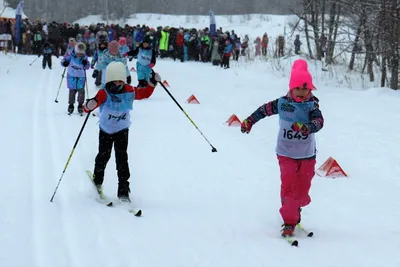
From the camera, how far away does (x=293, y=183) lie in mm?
5016

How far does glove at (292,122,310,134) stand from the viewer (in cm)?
463

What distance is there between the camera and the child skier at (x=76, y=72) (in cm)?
1113

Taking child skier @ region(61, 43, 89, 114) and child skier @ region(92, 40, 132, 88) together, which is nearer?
child skier @ region(61, 43, 89, 114)

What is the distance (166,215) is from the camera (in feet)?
18.1

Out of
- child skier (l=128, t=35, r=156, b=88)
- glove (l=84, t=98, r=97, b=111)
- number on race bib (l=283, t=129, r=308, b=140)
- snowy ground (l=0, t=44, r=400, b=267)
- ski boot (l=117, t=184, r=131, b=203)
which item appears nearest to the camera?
snowy ground (l=0, t=44, r=400, b=267)

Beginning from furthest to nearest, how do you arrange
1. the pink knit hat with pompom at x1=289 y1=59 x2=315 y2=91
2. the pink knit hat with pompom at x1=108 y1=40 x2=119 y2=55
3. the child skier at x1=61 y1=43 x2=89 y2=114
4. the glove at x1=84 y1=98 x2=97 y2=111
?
the pink knit hat with pompom at x1=108 y1=40 x2=119 y2=55 → the child skier at x1=61 y1=43 x2=89 y2=114 → the glove at x1=84 y1=98 x2=97 y2=111 → the pink knit hat with pompom at x1=289 y1=59 x2=315 y2=91

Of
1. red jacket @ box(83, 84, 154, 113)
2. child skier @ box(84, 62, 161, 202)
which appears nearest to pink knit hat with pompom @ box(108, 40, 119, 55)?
red jacket @ box(83, 84, 154, 113)

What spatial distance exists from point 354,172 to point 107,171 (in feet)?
11.9

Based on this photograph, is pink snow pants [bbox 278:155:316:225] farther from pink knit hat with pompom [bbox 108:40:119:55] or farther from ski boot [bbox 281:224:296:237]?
pink knit hat with pompom [bbox 108:40:119:55]

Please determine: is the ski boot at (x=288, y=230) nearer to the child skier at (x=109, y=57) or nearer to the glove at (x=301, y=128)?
the glove at (x=301, y=128)

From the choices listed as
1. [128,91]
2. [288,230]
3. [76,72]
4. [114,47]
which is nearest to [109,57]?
[114,47]

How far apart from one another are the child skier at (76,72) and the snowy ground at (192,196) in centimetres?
45

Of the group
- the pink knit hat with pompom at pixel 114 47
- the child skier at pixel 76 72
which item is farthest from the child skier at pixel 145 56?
the child skier at pixel 76 72

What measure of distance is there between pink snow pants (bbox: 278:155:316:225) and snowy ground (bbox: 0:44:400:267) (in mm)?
279
